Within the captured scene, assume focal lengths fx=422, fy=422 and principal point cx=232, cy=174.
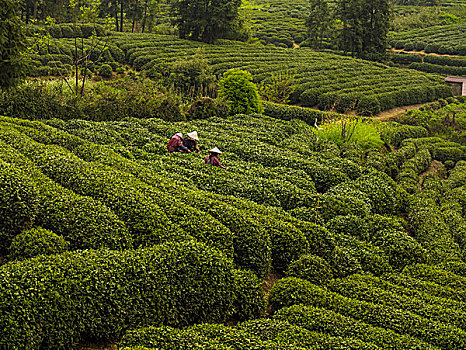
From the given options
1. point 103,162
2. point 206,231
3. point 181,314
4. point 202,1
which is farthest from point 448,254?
point 202,1

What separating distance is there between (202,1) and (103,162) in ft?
121

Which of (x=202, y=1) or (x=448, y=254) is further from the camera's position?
(x=202, y=1)

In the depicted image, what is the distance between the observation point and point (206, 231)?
28.9 feet

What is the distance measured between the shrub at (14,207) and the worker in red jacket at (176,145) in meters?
7.31

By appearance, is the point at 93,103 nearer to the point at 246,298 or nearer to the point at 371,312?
the point at 246,298

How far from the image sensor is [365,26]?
49.1 meters

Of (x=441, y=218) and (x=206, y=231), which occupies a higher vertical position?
A: (x=206, y=231)

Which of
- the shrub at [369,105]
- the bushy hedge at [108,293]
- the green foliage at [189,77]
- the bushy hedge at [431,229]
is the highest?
the green foliage at [189,77]

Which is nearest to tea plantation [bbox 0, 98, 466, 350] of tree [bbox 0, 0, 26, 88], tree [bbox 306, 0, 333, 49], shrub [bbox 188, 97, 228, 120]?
tree [bbox 0, 0, 26, 88]

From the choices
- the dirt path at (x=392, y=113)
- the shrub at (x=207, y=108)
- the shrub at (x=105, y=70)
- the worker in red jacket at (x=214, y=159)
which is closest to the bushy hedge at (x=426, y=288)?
the worker in red jacket at (x=214, y=159)

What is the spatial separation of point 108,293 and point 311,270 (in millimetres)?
4510

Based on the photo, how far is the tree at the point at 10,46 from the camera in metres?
16.6

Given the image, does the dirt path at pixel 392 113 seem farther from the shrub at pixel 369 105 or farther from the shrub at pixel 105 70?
the shrub at pixel 105 70

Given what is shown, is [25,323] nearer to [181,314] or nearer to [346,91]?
[181,314]
